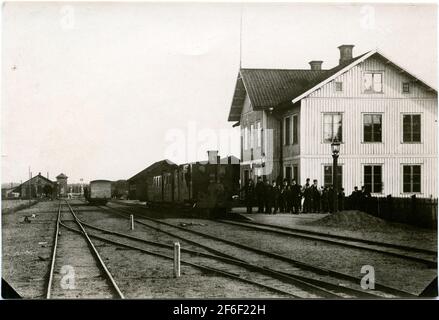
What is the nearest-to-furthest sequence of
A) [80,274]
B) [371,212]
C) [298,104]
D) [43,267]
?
1. [80,274]
2. [43,267]
3. [371,212]
4. [298,104]

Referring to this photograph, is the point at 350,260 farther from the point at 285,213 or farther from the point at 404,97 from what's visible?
the point at 285,213

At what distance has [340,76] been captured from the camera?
16016 mm

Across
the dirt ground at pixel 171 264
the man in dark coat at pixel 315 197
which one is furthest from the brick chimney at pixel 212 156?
the man in dark coat at pixel 315 197

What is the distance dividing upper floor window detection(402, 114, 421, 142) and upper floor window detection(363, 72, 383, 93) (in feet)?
5.99

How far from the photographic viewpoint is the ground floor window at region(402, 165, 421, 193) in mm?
11809

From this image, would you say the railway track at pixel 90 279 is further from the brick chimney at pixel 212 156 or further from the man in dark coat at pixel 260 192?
the man in dark coat at pixel 260 192

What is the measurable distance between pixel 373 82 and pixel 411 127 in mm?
4003

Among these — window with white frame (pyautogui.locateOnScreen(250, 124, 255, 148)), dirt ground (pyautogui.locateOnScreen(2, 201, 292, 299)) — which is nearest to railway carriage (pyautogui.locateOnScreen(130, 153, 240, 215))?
window with white frame (pyautogui.locateOnScreen(250, 124, 255, 148))

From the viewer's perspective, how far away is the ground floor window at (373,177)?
544 inches

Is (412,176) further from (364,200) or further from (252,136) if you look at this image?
(252,136)

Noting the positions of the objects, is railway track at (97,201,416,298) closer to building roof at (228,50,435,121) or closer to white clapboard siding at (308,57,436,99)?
white clapboard siding at (308,57,436,99)
